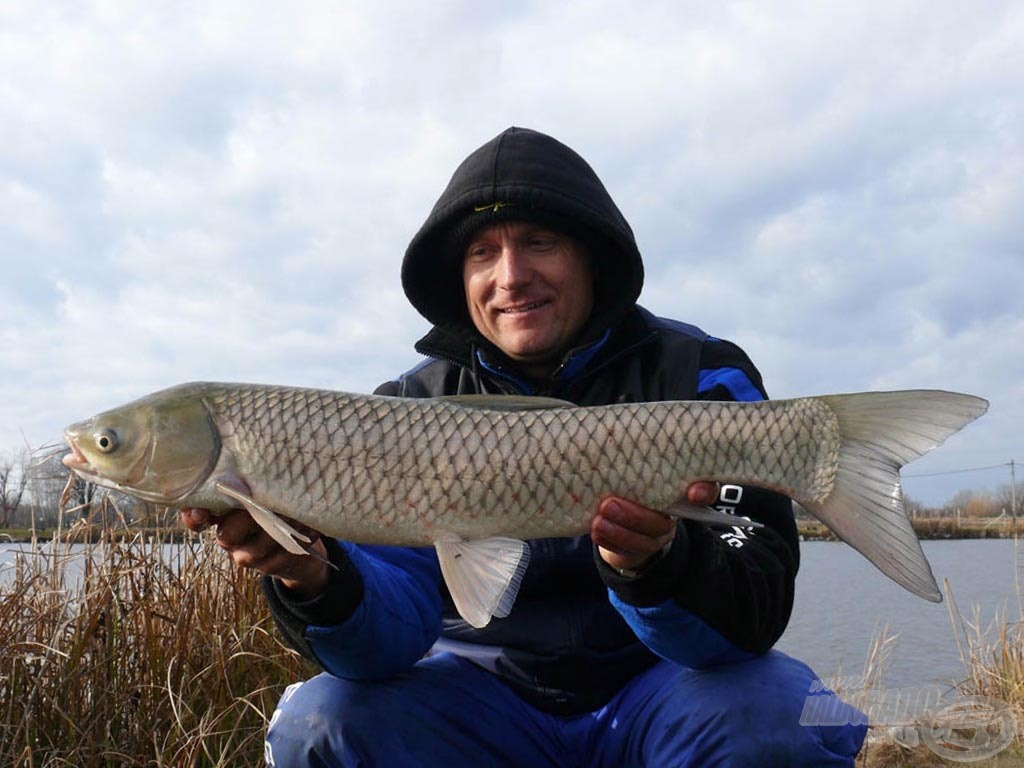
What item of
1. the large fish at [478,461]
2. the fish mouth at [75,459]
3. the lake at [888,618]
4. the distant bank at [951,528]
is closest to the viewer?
the large fish at [478,461]

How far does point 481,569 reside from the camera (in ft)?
7.72

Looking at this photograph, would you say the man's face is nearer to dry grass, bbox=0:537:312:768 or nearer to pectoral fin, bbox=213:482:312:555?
pectoral fin, bbox=213:482:312:555

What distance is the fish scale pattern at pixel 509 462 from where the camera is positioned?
2.30 m

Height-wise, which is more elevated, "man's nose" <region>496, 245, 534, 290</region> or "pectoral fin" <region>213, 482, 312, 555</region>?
"man's nose" <region>496, 245, 534, 290</region>

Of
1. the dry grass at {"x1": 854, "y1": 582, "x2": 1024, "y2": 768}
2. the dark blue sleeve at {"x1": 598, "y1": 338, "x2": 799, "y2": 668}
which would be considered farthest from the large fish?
the dry grass at {"x1": 854, "y1": 582, "x2": 1024, "y2": 768}

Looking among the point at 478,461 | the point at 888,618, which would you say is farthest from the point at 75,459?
the point at 888,618

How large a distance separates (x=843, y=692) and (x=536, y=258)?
3.72 metres

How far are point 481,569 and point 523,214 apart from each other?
4.87ft

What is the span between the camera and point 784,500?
288 cm

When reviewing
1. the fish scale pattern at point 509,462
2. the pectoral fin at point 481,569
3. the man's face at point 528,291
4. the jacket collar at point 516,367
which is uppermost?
the man's face at point 528,291

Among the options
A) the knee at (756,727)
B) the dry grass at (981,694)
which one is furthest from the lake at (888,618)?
the knee at (756,727)

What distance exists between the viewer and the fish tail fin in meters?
2.16

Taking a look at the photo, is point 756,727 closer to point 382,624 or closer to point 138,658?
point 382,624

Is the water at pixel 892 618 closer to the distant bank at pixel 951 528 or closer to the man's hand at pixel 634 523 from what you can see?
the man's hand at pixel 634 523
